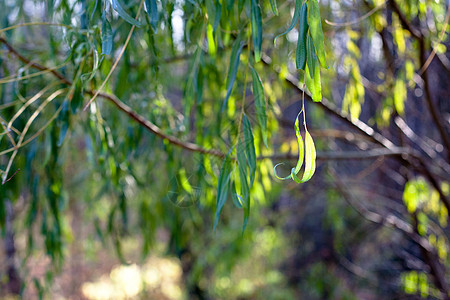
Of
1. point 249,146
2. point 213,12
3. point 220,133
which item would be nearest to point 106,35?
point 213,12

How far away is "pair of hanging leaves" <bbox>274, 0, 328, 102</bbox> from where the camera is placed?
55 centimetres

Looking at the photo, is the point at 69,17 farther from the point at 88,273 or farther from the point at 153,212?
the point at 88,273

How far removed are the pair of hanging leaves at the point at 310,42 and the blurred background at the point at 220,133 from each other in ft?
0.20

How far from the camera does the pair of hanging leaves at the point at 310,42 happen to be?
550 mm

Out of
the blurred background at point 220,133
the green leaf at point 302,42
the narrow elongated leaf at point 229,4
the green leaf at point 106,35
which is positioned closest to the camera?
the green leaf at point 302,42

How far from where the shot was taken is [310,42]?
57 centimetres

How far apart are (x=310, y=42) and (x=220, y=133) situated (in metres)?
0.65

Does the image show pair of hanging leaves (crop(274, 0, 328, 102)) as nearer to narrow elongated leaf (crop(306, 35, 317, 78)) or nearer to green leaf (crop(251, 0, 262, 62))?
narrow elongated leaf (crop(306, 35, 317, 78))

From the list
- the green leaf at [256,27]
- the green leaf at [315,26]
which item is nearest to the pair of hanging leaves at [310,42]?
the green leaf at [315,26]

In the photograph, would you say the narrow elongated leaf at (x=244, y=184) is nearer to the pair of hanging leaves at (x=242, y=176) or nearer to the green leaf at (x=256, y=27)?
the pair of hanging leaves at (x=242, y=176)

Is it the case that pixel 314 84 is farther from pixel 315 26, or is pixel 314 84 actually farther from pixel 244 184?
pixel 244 184

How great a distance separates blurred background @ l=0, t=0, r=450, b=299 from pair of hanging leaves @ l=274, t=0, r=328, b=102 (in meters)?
0.06

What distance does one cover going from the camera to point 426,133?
2.86 meters

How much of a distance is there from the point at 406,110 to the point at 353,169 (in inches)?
46.4
